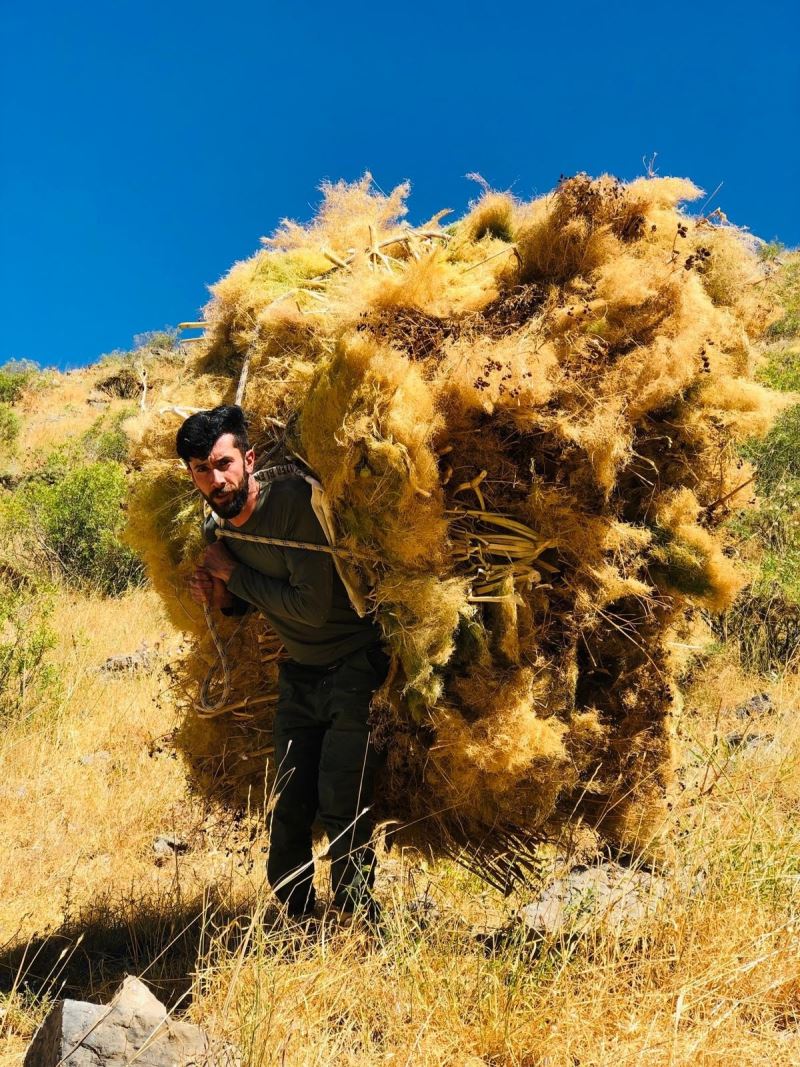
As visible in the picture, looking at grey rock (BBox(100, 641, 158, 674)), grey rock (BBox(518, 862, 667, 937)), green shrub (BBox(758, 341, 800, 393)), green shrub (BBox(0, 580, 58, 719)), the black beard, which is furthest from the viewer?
green shrub (BBox(758, 341, 800, 393))

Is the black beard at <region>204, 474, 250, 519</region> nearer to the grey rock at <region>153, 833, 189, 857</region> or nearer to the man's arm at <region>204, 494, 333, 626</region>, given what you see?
the man's arm at <region>204, 494, 333, 626</region>

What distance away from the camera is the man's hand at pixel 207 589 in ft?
12.0

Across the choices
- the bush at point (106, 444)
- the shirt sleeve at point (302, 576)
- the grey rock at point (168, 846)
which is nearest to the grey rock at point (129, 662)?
the grey rock at point (168, 846)

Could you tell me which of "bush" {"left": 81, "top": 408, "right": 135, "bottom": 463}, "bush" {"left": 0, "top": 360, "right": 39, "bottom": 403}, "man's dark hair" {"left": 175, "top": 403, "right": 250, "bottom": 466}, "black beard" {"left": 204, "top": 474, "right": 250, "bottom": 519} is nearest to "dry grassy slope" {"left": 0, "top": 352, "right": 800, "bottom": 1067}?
"black beard" {"left": 204, "top": 474, "right": 250, "bottom": 519}

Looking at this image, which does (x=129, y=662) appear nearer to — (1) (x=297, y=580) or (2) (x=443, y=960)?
(1) (x=297, y=580)

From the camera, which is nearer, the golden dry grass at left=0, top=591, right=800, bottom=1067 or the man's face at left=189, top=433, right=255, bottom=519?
the golden dry grass at left=0, top=591, right=800, bottom=1067

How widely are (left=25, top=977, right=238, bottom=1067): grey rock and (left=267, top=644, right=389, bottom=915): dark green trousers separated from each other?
2.34 ft

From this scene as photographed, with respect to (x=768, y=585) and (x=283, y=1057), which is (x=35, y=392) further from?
(x=283, y=1057)

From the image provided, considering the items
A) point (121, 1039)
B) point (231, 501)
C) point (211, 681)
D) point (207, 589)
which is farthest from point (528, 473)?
point (121, 1039)

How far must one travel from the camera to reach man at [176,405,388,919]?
3412 mm

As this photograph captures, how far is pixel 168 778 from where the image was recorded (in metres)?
6.47

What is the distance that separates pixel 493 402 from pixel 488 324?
383 mm

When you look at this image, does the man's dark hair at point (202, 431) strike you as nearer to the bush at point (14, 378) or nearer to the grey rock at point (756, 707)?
the grey rock at point (756, 707)

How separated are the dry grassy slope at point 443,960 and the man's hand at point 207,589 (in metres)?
1.12
